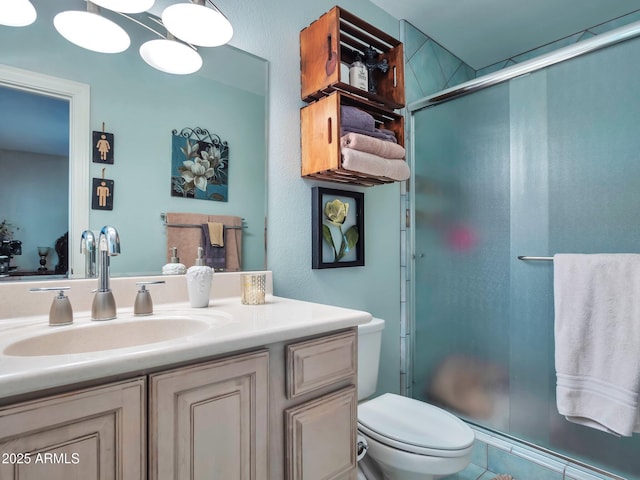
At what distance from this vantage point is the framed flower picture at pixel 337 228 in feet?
4.83

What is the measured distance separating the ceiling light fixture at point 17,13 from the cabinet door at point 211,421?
0.95 m

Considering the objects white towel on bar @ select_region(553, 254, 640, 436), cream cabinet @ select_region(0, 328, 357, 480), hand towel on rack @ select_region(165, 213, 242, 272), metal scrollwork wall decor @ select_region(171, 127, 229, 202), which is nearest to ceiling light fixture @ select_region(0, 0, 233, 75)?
metal scrollwork wall decor @ select_region(171, 127, 229, 202)

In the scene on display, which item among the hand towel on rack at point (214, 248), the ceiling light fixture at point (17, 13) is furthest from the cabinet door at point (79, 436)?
the ceiling light fixture at point (17, 13)

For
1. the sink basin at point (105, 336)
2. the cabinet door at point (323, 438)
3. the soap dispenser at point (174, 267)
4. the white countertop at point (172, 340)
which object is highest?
the soap dispenser at point (174, 267)

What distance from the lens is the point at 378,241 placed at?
178cm

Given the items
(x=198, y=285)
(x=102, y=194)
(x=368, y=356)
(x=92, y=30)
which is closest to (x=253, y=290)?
(x=198, y=285)

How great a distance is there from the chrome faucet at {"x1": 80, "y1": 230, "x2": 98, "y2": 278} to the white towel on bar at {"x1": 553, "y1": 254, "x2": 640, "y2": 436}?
158cm

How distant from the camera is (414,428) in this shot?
3.98 feet

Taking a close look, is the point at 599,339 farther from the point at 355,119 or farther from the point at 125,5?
the point at 125,5

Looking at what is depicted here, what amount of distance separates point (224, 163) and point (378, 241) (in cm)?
88

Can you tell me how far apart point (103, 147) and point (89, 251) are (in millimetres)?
303

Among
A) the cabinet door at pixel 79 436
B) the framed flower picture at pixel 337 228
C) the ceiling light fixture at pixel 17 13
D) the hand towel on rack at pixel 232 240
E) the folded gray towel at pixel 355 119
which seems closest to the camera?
the cabinet door at pixel 79 436

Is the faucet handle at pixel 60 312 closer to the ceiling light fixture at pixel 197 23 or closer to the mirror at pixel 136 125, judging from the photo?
the mirror at pixel 136 125

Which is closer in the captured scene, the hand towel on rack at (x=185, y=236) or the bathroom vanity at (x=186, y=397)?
the bathroom vanity at (x=186, y=397)
